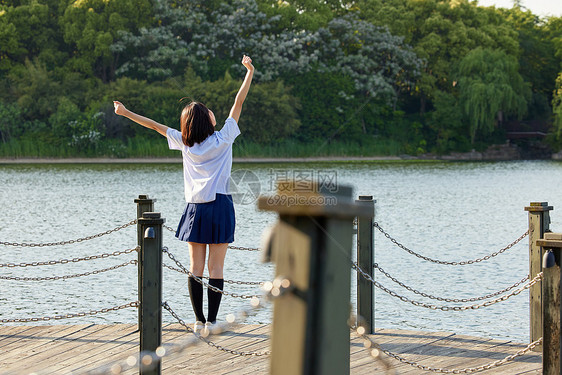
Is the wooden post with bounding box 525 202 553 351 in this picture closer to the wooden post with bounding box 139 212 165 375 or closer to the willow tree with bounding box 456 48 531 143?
the wooden post with bounding box 139 212 165 375

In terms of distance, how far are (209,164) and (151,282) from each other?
1.04 metres

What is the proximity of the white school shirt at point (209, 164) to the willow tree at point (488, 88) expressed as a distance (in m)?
45.2

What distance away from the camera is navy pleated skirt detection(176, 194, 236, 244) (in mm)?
5844

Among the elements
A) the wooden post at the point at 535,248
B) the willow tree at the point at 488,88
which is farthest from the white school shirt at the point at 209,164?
the willow tree at the point at 488,88

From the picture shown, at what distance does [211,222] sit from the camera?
19.2 feet

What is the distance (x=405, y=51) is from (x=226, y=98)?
12.8m

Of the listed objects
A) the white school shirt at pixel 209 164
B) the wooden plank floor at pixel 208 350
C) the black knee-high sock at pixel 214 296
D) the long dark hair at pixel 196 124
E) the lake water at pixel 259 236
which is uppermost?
the long dark hair at pixel 196 124

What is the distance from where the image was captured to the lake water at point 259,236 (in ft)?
31.4

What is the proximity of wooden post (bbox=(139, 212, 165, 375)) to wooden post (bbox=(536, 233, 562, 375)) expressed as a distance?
2.20m

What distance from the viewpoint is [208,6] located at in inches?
2009

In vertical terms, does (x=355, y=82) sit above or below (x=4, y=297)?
above

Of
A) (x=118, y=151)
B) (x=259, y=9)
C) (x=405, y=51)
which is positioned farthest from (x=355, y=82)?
(x=118, y=151)

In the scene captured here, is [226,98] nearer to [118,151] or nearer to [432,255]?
[118,151]

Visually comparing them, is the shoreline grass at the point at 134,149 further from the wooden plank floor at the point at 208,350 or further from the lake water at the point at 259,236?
the wooden plank floor at the point at 208,350
